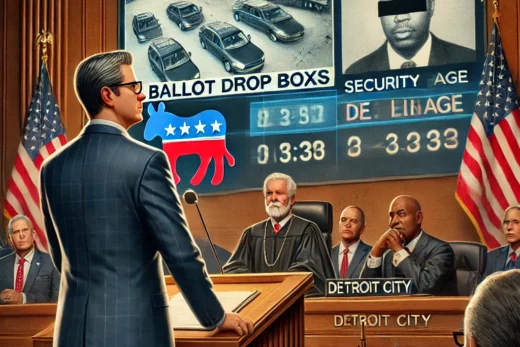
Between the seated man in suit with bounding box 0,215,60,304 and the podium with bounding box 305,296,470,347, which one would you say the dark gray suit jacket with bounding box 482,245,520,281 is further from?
the seated man in suit with bounding box 0,215,60,304

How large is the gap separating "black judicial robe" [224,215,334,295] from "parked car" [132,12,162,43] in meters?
2.23

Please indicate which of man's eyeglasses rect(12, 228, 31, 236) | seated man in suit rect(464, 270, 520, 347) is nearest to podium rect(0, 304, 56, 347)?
man's eyeglasses rect(12, 228, 31, 236)

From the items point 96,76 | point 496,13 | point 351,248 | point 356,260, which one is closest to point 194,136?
point 351,248

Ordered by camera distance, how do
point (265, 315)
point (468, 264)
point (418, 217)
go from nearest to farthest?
point (265, 315) → point (468, 264) → point (418, 217)

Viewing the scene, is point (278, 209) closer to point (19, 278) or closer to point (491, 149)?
point (491, 149)

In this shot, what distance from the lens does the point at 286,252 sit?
823cm

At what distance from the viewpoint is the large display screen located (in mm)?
8078

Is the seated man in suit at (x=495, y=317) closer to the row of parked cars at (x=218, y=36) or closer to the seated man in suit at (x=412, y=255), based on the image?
the seated man in suit at (x=412, y=255)

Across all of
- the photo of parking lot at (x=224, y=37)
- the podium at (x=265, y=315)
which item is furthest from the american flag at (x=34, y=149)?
the podium at (x=265, y=315)

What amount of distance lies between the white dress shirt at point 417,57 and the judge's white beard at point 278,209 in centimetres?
155

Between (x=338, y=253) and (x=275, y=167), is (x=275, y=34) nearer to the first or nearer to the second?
(x=275, y=167)

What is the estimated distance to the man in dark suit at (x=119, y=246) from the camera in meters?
4.30

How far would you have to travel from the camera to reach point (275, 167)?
28.1ft

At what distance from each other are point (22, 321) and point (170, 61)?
2.89 metres
